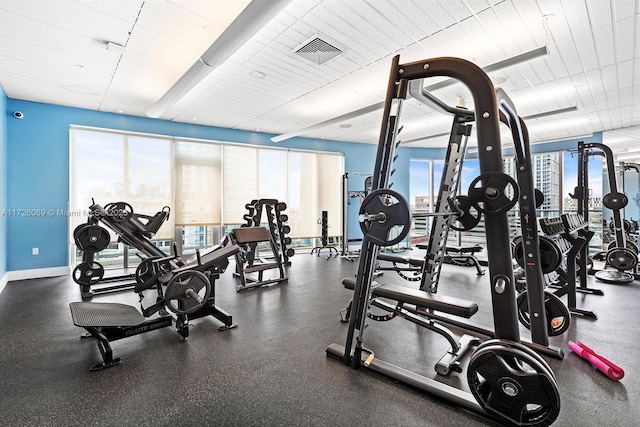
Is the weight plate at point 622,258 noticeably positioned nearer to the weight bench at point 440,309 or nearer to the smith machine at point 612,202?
the smith machine at point 612,202

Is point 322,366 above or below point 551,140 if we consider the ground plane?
below

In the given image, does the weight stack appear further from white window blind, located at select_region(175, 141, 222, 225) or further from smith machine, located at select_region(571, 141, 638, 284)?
smith machine, located at select_region(571, 141, 638, 284)

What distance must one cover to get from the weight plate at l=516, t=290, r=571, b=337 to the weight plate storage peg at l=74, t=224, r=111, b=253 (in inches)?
185

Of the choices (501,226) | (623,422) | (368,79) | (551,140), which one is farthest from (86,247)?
(551,140)

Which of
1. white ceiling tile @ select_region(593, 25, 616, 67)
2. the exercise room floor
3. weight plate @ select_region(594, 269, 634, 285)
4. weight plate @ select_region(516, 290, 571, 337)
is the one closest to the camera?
the exercise room floor

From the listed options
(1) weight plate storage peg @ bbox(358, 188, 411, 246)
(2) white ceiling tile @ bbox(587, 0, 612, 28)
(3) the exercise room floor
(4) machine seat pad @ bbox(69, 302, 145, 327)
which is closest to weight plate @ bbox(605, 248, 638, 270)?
(3) the exercise room floor

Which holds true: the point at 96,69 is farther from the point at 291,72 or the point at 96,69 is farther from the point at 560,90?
the point at 560,90

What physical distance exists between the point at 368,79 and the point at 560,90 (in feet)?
9.53

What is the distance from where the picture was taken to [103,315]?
96.3 inches

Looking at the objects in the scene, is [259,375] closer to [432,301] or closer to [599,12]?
[432,301]

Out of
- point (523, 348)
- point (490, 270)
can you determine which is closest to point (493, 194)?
point (490, 270)

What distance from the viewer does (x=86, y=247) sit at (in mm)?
4070

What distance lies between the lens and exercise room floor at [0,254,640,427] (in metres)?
1.76

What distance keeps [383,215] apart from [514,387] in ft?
3.54
